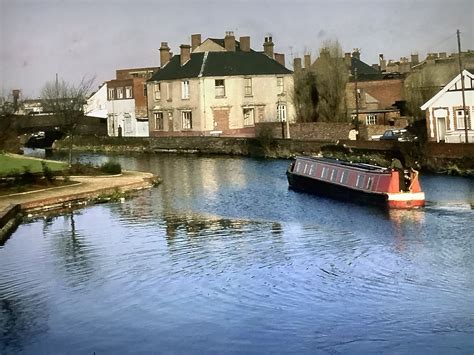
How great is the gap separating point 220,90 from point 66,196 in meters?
28.7

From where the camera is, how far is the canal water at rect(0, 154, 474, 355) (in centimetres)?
1156

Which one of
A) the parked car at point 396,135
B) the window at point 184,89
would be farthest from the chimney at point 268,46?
the parked car at point 396,135

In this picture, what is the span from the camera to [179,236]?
20.3 meters

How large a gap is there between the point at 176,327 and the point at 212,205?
14443mm

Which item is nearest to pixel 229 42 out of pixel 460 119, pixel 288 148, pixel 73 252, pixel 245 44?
pixel 245 44

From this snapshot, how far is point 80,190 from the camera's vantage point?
92.2 feet

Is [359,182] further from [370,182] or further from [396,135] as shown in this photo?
[396,135]

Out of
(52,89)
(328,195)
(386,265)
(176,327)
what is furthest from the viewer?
(52,89)

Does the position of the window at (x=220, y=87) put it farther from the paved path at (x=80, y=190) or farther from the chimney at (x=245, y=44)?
the paved path at (x=80, y=190)

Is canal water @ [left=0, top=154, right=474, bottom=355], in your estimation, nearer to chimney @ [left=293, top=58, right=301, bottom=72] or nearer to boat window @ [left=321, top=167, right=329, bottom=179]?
boat window @ [left=321, top=167, right=329, bottom=179]

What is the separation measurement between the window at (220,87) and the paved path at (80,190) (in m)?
20.5

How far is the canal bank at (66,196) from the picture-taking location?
2277 cm

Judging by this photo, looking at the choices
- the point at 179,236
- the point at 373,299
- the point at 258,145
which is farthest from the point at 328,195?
the point at 258,145

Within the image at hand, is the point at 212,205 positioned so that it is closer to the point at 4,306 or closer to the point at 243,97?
the point at 4,306
